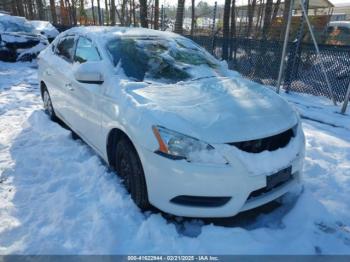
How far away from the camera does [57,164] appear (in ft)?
11.9

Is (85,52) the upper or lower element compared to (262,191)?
upper

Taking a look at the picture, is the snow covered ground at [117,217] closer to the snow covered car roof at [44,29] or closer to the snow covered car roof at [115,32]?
the snow covered car roof at [115,32]

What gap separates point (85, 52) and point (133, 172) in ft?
6.11

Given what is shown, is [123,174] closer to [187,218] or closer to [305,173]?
[187,218]

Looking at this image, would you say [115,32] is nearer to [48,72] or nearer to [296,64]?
[48,72]

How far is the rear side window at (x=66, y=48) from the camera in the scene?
4.24 meters

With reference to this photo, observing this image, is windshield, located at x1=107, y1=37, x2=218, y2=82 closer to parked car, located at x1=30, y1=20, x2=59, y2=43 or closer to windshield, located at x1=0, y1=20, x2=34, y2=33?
windshield, located at x1=0, y1=20, x2=34, y2=33

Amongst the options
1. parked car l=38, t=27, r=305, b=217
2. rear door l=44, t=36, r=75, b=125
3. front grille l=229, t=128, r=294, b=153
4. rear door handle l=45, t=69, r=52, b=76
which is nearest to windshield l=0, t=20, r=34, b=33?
rear door handle l=45, t=69, r=52, b=76

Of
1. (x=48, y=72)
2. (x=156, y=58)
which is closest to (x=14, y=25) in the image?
(x=48, y=72)

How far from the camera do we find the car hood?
92.6 inches

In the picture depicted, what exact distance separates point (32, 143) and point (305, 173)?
3471 millimetres

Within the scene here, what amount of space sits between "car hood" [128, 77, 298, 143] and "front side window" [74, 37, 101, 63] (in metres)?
0.94

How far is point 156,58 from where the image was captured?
350 cm

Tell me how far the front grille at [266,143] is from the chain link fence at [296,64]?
498 centimetres
